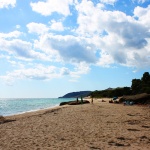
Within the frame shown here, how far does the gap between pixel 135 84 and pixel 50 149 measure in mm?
95294

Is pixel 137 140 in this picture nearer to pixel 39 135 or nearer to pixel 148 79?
pixel 39 135

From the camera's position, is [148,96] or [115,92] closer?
[148,96]

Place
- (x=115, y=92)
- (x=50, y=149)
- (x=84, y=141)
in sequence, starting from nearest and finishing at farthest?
(x=50, y=149), (x=84, y=141), (x=115, y=92)

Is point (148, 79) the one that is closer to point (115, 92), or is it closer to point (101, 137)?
point (115, 92)

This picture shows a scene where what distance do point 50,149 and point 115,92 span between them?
111114 millimetres

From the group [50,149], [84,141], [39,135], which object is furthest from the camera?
[39,135]

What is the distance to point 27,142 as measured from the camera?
13.9 meters

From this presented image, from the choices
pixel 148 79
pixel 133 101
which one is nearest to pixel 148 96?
pixel 133 101

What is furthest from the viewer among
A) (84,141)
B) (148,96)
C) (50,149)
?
(148,96)

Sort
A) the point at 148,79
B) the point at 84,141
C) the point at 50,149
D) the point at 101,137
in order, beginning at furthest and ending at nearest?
the point at 148,79, the point at 101,137, the point at 84,141, the point at 50,149

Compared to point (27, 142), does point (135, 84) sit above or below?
above

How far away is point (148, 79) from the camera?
102812mm

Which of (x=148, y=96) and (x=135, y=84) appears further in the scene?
(x=135, y=84)

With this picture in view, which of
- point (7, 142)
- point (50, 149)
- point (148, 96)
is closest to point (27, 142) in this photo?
point (7, 142)
